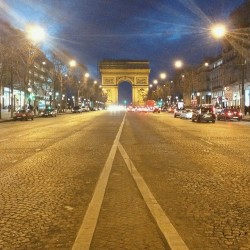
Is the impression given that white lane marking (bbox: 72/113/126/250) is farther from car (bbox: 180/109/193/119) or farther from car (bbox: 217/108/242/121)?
car (bbox: 180/109/193/119)

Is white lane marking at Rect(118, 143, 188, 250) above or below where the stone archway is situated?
below

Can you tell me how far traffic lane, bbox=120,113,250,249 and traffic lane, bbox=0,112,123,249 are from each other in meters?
1.43

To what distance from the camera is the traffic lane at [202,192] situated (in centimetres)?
692

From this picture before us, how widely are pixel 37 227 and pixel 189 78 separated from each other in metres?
112

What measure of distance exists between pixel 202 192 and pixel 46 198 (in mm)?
3024

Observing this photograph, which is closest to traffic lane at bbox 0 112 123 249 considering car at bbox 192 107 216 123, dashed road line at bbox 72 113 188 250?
dashed road line at bbox 72 113 188 250

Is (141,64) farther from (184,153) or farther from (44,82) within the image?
(184,153)

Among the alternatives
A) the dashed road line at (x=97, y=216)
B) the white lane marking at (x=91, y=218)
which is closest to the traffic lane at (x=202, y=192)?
the dashed road line at (x=97, y=216)

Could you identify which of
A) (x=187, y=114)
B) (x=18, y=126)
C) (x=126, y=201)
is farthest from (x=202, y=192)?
(x=187, y=114)

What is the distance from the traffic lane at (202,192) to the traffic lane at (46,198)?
1433 millimetres

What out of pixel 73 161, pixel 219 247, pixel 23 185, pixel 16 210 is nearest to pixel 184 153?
pixel 73 161

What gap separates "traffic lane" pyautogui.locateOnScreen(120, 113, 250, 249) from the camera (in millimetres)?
6918

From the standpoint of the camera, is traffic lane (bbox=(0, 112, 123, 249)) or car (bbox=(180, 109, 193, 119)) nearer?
traffic lane (bbox=(0, 112, 123, 249))

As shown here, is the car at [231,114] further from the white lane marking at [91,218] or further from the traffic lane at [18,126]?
the white lane marking at [91,218]
